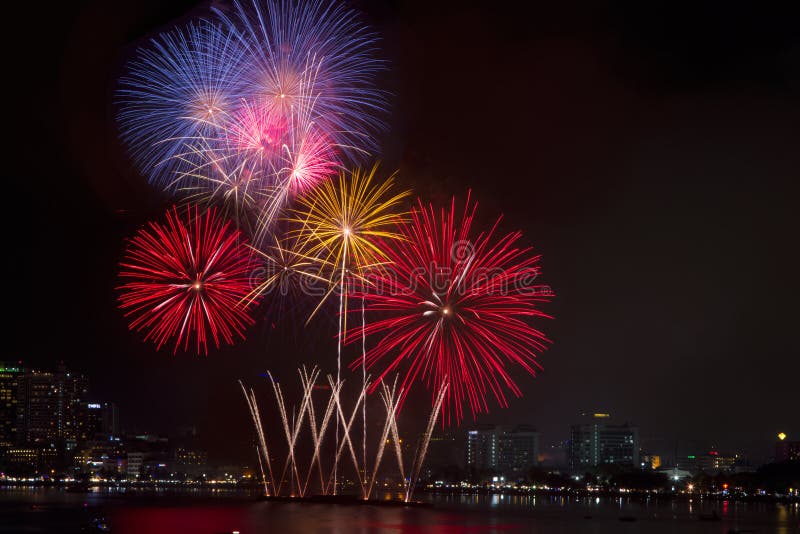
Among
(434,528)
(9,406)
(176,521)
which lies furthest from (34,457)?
(434,528)

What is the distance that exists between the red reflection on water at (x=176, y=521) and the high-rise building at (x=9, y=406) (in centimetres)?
12389

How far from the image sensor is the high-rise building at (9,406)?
17525 centimetres

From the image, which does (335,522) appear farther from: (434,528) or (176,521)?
(176,521)

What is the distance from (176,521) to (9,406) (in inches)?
5591

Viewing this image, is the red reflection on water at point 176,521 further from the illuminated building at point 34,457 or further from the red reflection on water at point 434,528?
the illuminated building at point 34,457

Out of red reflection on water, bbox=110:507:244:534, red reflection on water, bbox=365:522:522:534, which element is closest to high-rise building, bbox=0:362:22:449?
red reflection on water, bbox=110:507:244:534

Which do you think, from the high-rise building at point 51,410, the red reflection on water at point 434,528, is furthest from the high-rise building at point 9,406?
the red reflection on water at point 434,528

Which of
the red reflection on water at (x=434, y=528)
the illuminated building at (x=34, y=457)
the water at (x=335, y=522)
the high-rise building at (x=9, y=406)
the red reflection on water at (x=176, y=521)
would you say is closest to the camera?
the red reflection on water at (x=176, y=521)

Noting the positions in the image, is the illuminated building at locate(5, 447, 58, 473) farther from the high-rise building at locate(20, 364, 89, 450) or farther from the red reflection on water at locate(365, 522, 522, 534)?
the red reflection on water at locate(365, 522, 522, 534)

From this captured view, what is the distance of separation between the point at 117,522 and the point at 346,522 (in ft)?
38.8

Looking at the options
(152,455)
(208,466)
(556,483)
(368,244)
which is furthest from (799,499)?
(152,455)

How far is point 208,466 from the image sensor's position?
15412cm

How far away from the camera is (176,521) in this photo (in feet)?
168

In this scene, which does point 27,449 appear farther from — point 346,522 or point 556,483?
point 346,522
